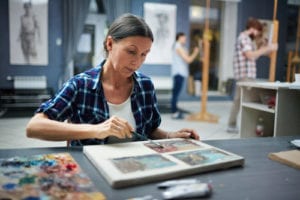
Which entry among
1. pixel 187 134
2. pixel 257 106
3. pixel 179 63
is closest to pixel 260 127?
pixel 257 106

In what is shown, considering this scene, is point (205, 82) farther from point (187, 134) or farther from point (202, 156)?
point (202, 156)

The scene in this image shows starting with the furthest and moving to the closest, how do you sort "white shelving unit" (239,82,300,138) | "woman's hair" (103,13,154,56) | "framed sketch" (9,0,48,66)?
"framed sketch" (9,0,48,66), "white shelving unit" (239,82,300,138), "woman's hair" (103,13,154,56)

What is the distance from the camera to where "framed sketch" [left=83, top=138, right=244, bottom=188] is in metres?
0.70

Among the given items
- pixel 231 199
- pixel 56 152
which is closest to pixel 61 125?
pixel 56 152

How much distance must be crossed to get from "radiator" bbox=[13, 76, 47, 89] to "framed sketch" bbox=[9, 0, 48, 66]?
0.93ft

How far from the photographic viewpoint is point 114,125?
922 millimetres

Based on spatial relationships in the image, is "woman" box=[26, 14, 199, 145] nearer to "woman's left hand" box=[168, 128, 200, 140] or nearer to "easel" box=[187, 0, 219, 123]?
"woman's left hand" box=[168, 128, 200, 140]

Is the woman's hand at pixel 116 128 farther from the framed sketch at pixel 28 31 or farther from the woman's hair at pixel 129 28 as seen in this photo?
the framed sketch at pixel 28 31

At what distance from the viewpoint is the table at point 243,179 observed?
65 cm

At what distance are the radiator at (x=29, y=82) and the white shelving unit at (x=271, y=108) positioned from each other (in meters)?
4.05

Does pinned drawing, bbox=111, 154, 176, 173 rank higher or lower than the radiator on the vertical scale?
higher

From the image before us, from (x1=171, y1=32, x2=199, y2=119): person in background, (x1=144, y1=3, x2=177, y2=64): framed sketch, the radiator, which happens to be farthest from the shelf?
the radiator

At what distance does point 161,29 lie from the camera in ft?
21.1

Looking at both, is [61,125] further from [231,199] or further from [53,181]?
[231,199]
